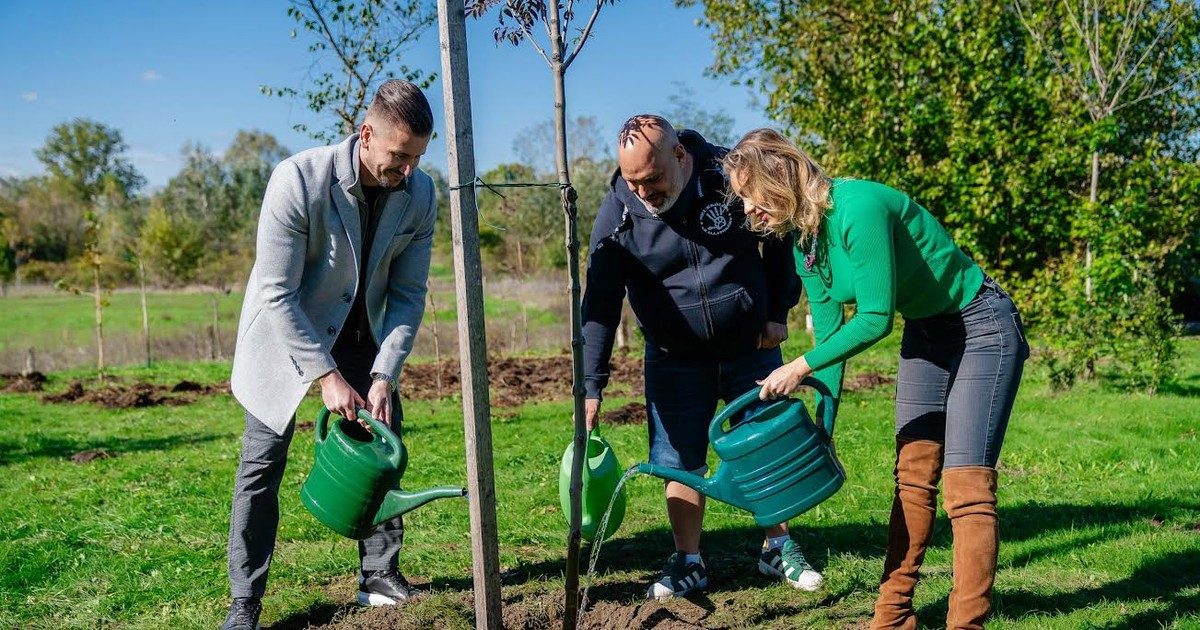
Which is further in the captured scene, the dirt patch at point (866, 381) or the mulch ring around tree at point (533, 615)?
the dirt patch at point (866, 381)

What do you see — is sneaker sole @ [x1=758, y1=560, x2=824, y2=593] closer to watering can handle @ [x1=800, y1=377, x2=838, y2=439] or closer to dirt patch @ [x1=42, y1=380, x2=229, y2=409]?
watering can handle @ [x1=800, y1=377, x2=838, y2=439]

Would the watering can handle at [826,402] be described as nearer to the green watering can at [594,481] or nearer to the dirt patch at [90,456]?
the green watering can at [594,481]

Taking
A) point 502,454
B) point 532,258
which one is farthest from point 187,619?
point 532,258

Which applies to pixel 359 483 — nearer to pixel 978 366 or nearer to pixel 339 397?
pixel 339 397

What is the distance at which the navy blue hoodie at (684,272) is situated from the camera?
9.00ft

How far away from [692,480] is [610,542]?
1.44 m

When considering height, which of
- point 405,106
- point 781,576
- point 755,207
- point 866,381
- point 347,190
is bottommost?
point 866,381

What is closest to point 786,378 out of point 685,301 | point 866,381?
point 685,301

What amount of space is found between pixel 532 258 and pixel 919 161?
1074 cm

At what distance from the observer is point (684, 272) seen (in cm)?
279

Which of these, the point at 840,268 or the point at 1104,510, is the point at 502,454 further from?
the point at 840,268

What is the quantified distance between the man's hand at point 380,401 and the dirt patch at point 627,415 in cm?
403

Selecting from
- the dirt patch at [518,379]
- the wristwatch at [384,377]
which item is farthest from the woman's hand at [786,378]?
the dirt patch at [518,379]

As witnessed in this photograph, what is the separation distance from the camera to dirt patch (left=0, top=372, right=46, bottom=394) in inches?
361
